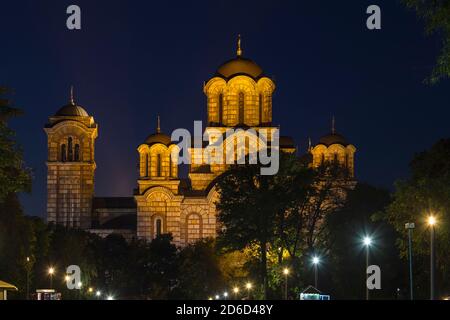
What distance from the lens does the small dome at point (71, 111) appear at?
110806 mm

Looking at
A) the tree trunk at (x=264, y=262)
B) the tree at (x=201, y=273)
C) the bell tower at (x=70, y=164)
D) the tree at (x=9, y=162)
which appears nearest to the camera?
the tree at (x=9, y=162)

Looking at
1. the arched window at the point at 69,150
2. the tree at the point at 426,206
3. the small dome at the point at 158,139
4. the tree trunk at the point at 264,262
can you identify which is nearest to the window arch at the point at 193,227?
the small dome at the point at 158,139

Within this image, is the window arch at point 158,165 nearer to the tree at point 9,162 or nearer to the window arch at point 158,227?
the window arch at point 158,227

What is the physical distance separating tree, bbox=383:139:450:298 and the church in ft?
170

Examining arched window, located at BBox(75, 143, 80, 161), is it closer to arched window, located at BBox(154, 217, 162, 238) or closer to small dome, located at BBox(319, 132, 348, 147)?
arched window, located at BBox(154, 217, 162, 238)

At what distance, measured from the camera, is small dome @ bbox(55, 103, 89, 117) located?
11081 cm

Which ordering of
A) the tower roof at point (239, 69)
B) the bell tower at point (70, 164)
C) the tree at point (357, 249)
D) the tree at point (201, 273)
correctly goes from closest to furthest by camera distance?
the tree at point (357, 249) < the tree at point (201, 273) < the tower roof at point (239, 69) < the bell tower at point (70, 164)

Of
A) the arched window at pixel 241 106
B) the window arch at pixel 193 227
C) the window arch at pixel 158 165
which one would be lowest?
the window arch at pixel 193 227

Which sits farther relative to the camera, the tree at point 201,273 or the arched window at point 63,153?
the arched window at point 63,153

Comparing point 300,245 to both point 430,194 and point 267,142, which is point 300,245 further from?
point 267,142

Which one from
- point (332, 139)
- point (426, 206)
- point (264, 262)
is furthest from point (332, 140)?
point (426, 206)

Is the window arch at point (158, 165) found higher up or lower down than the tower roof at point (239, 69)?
lower down

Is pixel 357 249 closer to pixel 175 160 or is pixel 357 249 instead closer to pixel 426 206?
pixel 426 206
